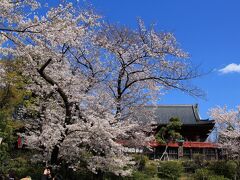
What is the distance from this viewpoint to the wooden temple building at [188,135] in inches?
1259

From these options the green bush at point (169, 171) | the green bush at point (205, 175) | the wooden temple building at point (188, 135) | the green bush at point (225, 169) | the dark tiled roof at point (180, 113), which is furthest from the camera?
the dark tiled roof at point (180, 113)

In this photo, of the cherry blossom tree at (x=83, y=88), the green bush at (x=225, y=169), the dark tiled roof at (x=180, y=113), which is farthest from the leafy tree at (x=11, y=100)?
the dark tiled roof at (x=180, y=113)

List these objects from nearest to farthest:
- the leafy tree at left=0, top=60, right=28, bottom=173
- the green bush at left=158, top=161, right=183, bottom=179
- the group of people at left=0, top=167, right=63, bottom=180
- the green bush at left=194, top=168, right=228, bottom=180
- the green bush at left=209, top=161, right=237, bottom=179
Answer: the group of people at left=0, top=167, right=63, bottom=180 < the green bush at left=194, top=168, right=228, bottom=180 < the green bush at left=158, top=161, right=183, bottom=179 < the green bush at left=209, top=161, right=237, bottom=179 < the leafy tree at left=0, top=60, right=28, bottom=173

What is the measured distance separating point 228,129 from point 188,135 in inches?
218

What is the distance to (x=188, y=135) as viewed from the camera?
39.6 m

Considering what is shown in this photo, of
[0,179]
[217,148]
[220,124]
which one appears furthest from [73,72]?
[220,124]

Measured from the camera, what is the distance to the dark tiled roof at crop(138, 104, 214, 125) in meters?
41.9

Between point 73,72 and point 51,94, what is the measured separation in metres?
1.64

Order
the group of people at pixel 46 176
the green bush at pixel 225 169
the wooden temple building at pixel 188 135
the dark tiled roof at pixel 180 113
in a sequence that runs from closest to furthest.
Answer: the group of people at pixel 46 176, the green bush at pixel 225 169, the wooden temple building at pixel 188 135, the dark tiled roof at pixel 180 113

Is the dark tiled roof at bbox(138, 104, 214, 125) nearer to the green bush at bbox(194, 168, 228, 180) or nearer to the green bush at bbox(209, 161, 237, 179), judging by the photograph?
the green bush at bbox(209, 161, 237, 179)

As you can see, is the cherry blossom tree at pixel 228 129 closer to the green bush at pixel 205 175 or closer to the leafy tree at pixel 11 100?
the green bush at pixel 205 175

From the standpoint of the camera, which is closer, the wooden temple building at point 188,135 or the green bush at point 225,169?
the green bush at point 225,169

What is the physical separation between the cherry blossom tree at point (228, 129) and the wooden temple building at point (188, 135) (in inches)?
34.9

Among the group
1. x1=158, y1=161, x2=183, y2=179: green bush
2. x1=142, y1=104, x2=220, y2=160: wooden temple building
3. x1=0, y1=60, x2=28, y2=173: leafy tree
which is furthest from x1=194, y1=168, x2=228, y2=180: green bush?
x1=0, y1=60, x2=28, y2=173: leafy tree
